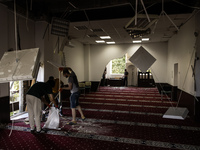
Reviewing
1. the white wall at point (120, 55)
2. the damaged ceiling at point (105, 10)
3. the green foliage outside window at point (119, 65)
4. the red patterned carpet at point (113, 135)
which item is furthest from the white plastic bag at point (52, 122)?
the green foliage outside window at point (119, 65)

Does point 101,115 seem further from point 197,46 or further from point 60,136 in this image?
point 197,46

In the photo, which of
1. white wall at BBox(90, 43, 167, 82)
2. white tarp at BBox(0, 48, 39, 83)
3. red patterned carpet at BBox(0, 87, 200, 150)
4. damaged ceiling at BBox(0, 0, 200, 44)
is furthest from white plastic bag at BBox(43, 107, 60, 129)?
white wall at BBox(90, 43, 167, 82)

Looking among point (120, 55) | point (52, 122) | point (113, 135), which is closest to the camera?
point (113, 135)

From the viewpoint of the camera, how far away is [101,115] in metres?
4.69

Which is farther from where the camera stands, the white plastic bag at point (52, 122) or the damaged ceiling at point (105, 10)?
the damaged ceiling at point (105, 10)

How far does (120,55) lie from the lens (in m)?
10.2

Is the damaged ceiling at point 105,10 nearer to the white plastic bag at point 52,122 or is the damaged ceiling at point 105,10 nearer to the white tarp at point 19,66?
the white plastic bag at point 52,122

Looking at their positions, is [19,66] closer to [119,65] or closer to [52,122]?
[52,122]

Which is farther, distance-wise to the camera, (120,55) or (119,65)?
(119,65)

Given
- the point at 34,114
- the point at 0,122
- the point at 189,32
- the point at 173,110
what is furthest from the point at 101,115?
the point at 189,32

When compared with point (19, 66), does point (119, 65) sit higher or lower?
higher

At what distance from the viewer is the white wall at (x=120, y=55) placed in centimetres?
968

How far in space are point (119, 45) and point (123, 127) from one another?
7116mm

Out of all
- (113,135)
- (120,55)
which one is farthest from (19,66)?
(120,55)
